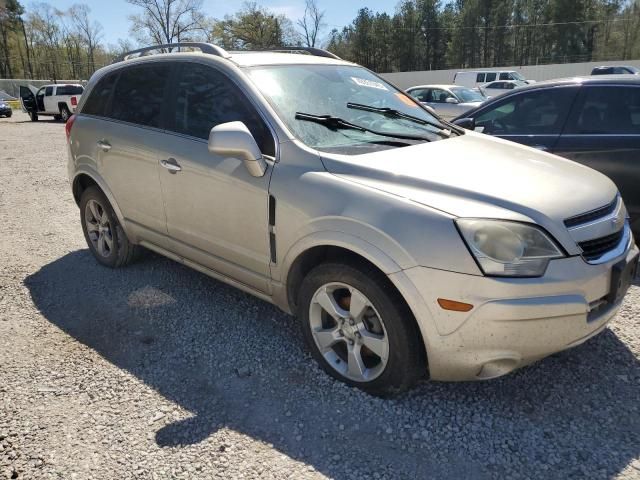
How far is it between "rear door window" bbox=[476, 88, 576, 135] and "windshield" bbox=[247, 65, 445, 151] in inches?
66.5

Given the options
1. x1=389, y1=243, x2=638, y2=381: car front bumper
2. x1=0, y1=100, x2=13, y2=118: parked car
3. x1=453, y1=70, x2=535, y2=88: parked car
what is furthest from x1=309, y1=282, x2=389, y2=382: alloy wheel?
x1=0, y1=100, x2=13, y2=118: parked car

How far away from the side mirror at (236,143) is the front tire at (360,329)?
73 cm

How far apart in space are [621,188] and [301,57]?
2.95m

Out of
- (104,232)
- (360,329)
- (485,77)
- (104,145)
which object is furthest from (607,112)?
(485,77)

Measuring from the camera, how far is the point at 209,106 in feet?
10.9

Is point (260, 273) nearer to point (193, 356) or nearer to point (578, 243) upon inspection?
point (193, 356)

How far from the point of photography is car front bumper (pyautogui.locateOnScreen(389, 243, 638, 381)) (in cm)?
217

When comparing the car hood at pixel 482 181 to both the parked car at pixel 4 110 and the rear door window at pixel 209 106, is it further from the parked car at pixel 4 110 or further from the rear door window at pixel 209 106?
the parked car at pixel 4 110

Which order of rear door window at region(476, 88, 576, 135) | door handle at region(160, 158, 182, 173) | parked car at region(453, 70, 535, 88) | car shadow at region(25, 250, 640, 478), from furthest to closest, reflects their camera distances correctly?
parked car at region(453, 70, 535, 88) < rear door window at region(476, 88, 576, 135) < door handle at region(160, 158, 182, 173) < car shadow at region(25, 250, 640, 478)

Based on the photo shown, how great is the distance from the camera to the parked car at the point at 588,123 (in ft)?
14.1

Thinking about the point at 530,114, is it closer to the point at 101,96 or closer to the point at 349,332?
the point at 349,332

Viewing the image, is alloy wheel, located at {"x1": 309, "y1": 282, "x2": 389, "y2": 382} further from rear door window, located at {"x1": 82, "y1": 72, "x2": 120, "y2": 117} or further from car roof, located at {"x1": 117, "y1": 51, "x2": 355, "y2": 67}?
rear door window, located at {"x1": 82, "y1": 72, "x2": 120, "y2": 117}

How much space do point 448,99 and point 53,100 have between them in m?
21.0

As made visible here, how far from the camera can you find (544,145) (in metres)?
4.72
